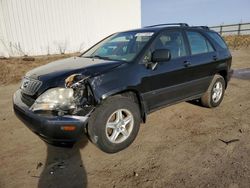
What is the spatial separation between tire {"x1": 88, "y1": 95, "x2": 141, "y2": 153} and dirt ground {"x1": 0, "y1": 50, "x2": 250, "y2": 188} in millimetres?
162

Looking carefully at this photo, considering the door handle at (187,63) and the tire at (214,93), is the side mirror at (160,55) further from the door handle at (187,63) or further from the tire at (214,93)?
the tire at (214,93)

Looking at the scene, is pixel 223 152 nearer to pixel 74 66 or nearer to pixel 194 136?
pixel 194 136

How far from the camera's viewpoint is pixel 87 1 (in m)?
13.8

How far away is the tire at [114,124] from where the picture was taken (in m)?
3.18

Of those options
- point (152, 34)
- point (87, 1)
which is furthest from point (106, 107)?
point (87, 1)

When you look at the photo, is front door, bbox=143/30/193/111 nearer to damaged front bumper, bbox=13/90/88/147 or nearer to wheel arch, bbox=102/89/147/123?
wheel arch, bbox=102/89/147/123

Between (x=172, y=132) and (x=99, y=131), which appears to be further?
(x=172, y=132)

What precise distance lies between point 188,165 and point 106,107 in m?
1.31

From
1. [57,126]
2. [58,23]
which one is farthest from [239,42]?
[57,126]

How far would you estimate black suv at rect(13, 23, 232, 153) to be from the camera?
3037 mm

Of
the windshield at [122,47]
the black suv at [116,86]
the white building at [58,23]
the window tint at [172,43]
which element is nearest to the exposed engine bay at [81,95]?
the black suv at [116,86]

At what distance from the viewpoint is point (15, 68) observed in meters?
9.84

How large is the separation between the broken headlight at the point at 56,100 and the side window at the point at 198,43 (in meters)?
2.64

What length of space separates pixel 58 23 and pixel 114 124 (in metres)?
11.0
